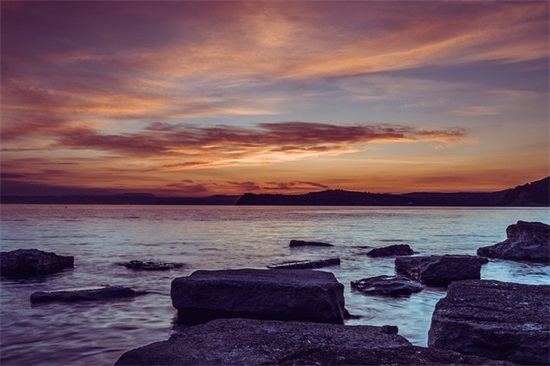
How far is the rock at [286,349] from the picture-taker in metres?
4.52

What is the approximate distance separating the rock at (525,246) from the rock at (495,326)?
12997 millimetres

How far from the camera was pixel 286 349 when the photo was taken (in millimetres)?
4910

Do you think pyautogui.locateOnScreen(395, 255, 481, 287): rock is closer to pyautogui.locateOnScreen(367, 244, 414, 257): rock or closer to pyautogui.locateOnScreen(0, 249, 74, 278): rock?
pyautogui.locateOnScreen(367, 244, 414, 257): rock

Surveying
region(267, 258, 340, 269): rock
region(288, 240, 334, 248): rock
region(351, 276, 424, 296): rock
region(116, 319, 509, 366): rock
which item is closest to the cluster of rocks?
region(267, 258, 340, 269): rock

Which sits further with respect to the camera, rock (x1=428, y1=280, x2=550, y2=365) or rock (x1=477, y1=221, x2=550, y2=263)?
rock (x1=477, y1=221, x2=550, y2=263)

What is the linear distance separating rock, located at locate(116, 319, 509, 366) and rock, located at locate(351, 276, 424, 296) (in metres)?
6.05

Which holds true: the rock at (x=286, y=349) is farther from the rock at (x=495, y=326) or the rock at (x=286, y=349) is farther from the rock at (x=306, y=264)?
the rock at (x=306, y=264)

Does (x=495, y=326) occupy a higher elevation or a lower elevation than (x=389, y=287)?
higher

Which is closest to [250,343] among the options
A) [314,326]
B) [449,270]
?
[314,326]

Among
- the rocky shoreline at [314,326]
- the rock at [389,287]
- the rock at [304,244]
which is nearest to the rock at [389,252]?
the rock at [304,244]

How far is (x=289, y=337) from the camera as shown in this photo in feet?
17.6

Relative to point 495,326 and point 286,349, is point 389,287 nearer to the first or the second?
→ point 495,326

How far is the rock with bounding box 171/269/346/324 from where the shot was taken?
8.05 meters

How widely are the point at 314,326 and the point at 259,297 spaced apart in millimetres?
2402
